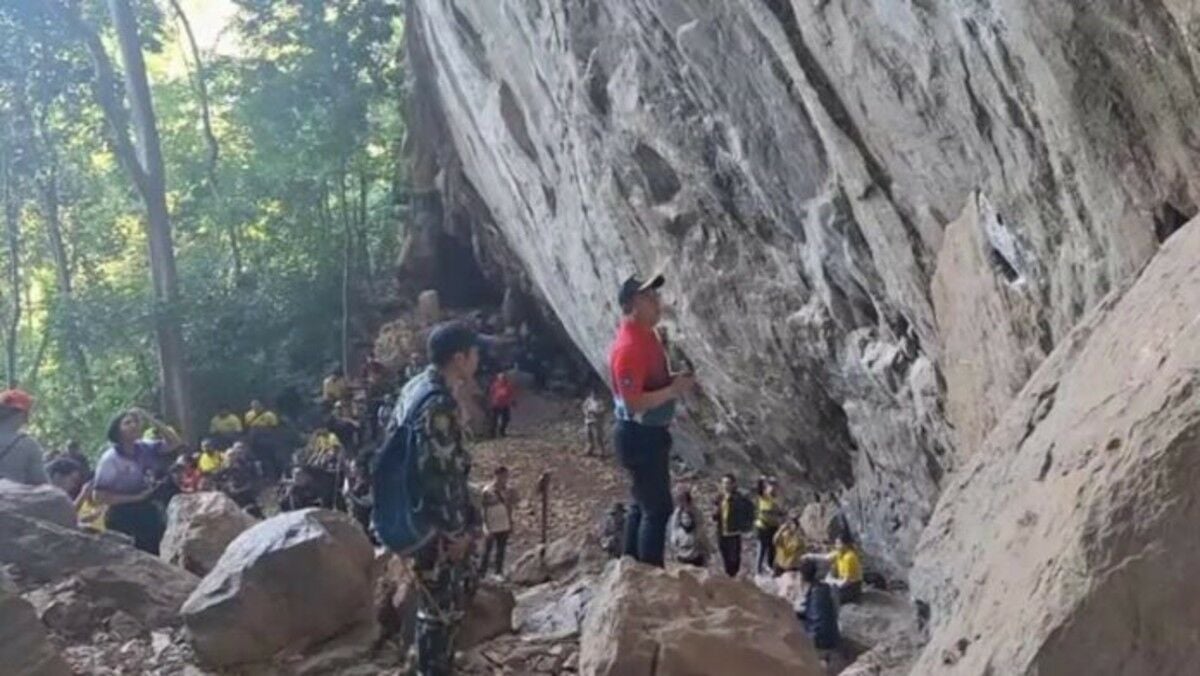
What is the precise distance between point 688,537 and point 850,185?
249 centimetres

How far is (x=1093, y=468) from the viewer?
107 inches

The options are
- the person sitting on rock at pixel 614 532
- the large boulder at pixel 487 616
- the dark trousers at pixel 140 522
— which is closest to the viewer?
the large boulder at pixel 487 616

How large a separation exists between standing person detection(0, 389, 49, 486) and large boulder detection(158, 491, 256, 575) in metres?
0.90

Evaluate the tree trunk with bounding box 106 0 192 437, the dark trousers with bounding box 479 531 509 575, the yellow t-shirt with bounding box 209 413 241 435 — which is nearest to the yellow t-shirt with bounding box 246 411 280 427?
the yellow t-shirt with bounding box 209 413 241 435

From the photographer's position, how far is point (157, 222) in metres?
Answer: 19.2

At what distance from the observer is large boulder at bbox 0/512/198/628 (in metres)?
6.52

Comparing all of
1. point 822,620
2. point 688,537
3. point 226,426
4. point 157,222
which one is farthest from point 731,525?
point 157,222

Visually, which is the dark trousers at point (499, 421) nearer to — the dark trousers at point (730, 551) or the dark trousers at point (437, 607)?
the dark trousers at point (730, 551)

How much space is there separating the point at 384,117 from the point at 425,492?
22.3 meters

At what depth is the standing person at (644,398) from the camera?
230 inches

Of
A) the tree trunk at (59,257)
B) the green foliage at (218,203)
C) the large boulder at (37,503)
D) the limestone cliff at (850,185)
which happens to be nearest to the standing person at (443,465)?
the limestone cliff at (850,185)

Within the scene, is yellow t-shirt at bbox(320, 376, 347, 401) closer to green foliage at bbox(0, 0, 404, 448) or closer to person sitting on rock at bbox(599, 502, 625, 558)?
green foliage at bbox(0, 0, 404, 448)

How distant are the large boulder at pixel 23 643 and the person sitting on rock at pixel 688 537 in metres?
3.75

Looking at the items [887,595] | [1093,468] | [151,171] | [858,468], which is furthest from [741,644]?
[151,171]
